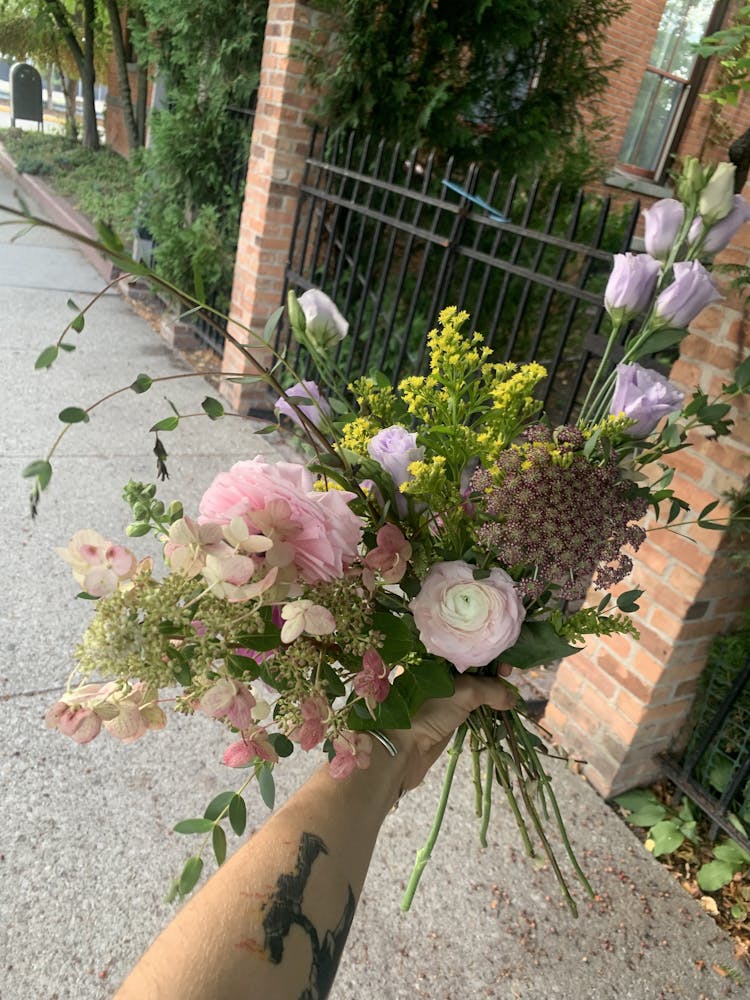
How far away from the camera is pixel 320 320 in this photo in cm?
105

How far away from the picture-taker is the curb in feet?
25.5

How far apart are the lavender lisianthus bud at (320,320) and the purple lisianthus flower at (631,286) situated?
0.37 meters

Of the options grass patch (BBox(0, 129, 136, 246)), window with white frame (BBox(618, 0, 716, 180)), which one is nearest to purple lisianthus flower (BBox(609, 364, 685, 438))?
grass patch (BBox(0, 129, 136, 246))

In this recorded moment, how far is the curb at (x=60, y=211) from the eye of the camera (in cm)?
779

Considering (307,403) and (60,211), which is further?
(60,211)

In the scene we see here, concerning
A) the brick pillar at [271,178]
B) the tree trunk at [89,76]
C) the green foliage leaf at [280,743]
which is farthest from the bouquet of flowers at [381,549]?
the tree trunk at [89,76]

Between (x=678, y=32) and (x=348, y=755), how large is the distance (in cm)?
1173

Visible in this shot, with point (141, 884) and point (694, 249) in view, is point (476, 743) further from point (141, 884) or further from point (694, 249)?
point (141, 884)

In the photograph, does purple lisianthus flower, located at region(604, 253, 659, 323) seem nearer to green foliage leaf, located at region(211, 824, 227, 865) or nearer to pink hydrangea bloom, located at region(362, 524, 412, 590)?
pink hydrangea bloom, located at region(362, 524, 412, 590)

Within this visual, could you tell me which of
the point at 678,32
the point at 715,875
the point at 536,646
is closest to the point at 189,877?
the point at 536,646

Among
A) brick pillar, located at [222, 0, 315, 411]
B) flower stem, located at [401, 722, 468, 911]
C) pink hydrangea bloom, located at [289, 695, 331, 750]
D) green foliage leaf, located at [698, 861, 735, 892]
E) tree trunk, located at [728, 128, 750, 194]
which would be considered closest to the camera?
pink hydrangea bloom, located at [289, 695, 331, 750]

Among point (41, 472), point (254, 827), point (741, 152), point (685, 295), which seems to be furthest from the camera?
point (741, 152)

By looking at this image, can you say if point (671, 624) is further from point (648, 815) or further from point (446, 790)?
point (446, 790)

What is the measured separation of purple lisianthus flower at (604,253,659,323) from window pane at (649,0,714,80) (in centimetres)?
1080
